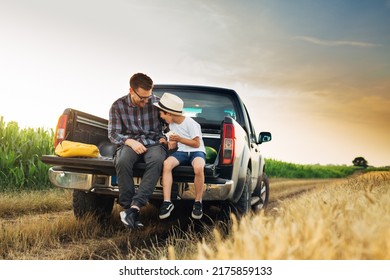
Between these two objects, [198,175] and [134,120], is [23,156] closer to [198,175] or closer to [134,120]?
[134,120]

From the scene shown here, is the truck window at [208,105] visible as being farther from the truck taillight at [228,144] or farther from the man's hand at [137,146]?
the man's hand at [137,146]

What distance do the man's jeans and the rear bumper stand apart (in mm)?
182

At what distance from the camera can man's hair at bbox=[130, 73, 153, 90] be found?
17.0 ft

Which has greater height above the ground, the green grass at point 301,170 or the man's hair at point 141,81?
the man's hair at point 141,81

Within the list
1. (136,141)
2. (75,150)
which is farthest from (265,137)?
(75,150)

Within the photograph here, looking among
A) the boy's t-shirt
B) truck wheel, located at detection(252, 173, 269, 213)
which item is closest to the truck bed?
the boy's t-shirt

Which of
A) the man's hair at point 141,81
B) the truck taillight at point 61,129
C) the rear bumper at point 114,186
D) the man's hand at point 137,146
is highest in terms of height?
the man's hair at point 141,81

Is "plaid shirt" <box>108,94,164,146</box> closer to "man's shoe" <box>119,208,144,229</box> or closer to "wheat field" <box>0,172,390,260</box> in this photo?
"man's shoe" <box>119,208,144,229</box>

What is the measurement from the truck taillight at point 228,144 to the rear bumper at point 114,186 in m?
0.23

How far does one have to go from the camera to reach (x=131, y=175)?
16.6ft

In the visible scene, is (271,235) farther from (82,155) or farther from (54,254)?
(82,155)

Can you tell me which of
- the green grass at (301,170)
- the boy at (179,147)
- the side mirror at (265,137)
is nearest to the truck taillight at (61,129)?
the boy at (179,147)

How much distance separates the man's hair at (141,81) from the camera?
204 inches

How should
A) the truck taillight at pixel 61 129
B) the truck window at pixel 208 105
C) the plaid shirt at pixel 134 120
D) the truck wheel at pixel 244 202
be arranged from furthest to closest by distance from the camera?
the truck window at pixel 208 105 → the truck wheel at pixel 244 202 → the truck taillight at pixel 61 129 → the plaid shirt at pixel 134 120
